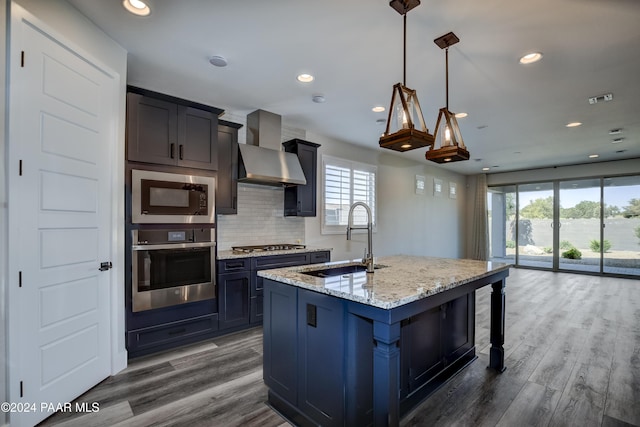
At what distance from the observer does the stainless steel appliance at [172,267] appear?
9.36 feet

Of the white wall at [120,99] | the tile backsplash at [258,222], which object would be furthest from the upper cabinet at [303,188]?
the white wall at [120,99]

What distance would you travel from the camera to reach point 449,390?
2.38 metres

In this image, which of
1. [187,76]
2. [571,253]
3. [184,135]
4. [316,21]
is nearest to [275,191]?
[184,135]

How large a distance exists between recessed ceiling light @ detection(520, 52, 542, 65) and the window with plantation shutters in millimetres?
3051

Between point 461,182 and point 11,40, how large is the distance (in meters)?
9.54

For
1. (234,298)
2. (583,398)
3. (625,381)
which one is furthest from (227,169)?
(625,381)

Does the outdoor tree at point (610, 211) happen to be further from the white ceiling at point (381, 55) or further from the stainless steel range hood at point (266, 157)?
the stainless steel range hood at point (266, 157)

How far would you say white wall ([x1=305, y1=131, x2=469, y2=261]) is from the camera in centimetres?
540

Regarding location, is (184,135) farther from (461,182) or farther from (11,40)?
(461,182)

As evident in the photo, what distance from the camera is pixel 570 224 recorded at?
25.4 feet

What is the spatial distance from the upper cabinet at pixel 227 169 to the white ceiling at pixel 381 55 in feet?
1.32

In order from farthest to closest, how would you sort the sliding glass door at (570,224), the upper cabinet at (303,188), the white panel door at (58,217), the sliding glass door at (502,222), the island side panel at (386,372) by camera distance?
1. the sliding glass door at (502,222)
2. the sliding glass door at (570,224)
3. the upper cabinet at (303,188)
4. the white panel door at (58,217)
5. the island side panel at (386,372)

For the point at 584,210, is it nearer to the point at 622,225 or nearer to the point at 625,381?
the point at 622,225

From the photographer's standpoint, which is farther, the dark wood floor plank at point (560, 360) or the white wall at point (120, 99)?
the dark wood floor plank at point (560, 360)
